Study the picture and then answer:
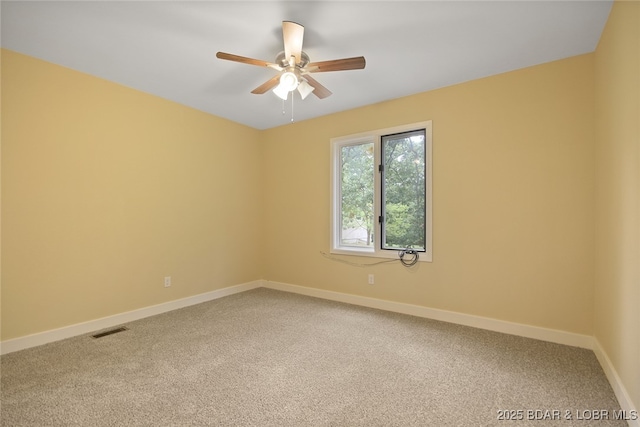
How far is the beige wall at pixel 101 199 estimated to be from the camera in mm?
2529

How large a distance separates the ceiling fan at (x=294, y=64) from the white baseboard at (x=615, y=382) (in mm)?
2615

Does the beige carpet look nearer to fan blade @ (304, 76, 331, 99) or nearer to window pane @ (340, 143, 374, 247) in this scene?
window pane @ (340, 143, 374, 247)

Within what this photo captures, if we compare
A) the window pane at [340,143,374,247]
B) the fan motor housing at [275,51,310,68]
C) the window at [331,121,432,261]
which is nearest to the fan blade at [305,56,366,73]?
the fan motor housing at [275,51,310,68]

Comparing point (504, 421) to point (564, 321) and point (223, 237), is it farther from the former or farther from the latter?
point (223, 237)

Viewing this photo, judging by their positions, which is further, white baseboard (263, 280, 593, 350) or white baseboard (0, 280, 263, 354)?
white baseboard (263, 280, 593, 350)

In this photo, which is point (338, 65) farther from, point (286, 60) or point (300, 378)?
point (300, 378)

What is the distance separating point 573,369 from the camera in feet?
7.16

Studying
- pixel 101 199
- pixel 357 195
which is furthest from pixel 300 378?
pixel 101 199

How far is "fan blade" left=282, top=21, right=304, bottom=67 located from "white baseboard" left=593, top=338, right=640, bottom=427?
9.72 feet

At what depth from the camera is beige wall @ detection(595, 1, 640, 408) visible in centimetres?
163

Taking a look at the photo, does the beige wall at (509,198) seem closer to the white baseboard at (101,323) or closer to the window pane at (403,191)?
the window pane at (403,191)

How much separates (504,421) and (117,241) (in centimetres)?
363

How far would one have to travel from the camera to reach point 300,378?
2.09m

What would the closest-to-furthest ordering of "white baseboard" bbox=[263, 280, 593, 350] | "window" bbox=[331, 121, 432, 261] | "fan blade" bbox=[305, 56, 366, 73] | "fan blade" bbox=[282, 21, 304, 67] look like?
"fan blade" bbox=[282, 21, 304, 67]
"fan blade" bbox=[305, 56, 366, 73]
"white baseboard" bbox=[263, 280, 593, 350]
"window" bbox=[331, 121, 432, 261]
